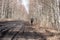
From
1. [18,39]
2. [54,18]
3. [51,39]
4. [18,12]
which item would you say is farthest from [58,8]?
[18,12]

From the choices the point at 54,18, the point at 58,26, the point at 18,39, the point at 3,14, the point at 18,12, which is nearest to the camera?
the point at 18,39

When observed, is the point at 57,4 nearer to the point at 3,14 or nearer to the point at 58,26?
the point at 58,26

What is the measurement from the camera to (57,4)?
2578 millimetres

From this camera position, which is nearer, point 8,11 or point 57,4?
point 57,4

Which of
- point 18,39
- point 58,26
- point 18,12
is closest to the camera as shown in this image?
point 18,39

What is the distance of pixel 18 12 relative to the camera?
13.5m

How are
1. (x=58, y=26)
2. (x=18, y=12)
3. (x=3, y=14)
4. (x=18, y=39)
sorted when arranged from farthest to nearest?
1. (x=18, y=12)
2. (x=3, y=14)
3. (x=58, y=26)
4. (x=18, y=39)

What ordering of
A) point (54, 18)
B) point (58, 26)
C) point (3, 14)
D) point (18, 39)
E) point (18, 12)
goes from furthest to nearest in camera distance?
point (18, 12) < point (3, 14) < point (54, 18) < point (58, 26) < point (18, 39)

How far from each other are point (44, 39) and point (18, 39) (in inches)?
15.5

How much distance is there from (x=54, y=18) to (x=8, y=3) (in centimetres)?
996

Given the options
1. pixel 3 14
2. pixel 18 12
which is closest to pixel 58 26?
pixel 3 14

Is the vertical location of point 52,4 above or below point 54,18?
above

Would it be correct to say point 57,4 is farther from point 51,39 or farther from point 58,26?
point 51,39

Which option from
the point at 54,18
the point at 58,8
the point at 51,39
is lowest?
the point at 51,39
